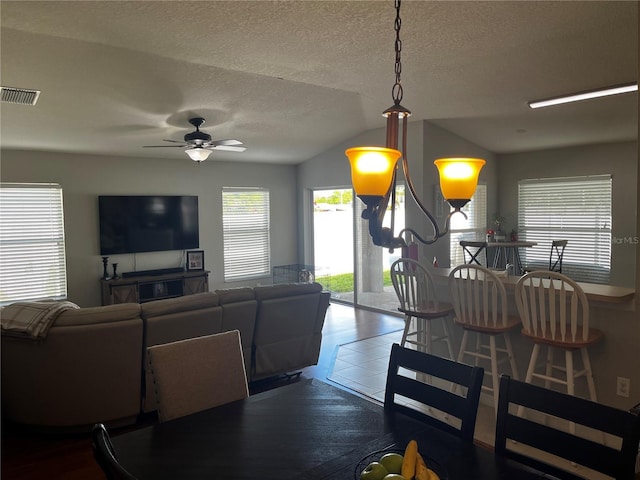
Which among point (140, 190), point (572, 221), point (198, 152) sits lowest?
point (572, 221)

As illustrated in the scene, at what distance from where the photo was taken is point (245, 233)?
7.92 m

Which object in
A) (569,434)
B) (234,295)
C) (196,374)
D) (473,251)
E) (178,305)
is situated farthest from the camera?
(473,251)

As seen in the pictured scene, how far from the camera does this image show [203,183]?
737cm

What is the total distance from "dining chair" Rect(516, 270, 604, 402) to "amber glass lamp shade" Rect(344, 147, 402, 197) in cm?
171

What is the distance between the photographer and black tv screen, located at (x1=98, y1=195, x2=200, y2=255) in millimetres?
6379

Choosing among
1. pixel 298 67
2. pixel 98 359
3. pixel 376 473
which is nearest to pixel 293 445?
pixel 376 473

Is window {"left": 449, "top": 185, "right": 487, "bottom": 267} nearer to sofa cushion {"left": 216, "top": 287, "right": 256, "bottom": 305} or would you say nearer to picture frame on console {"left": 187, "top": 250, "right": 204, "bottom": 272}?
sofa cushion {"left": 216, "top": 287, "right": 256, "bottom": 305}

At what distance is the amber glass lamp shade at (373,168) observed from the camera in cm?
157

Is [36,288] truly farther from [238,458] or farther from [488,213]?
[488,213]

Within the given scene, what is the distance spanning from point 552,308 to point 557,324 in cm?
→ 36

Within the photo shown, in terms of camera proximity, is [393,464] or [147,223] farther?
[147,223]

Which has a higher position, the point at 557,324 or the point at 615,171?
the point at 615,171

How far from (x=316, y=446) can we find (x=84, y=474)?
6.46 ft

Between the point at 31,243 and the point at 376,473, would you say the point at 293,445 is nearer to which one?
the point at 376,473
